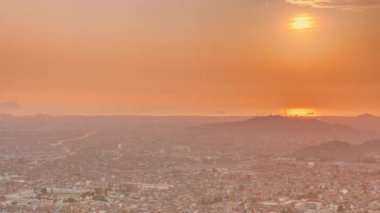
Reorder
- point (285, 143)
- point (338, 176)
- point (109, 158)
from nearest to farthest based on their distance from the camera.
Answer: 1. point (338, 176)
2. point (109, 158)
3. point (285, 143)

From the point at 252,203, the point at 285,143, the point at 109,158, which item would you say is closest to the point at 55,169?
the point at 109,158

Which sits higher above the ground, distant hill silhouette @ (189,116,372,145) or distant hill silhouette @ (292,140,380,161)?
distant hill silhouette @ (189,116,372,145)

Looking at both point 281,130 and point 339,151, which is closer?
point 339,151

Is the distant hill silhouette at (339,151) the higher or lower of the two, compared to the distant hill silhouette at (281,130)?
lower

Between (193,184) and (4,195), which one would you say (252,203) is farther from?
(4,195)

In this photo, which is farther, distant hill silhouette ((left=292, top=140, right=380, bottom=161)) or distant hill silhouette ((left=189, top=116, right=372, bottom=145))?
distant hill silhouette ((left=189, top=116, right=372, bottom=145))

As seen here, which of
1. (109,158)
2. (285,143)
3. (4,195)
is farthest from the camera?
(285,143)

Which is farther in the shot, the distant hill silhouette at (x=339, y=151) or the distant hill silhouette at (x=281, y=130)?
the distant hill silhouette at (x=281, y=130)

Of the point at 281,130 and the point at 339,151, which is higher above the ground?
the point at 281,130
